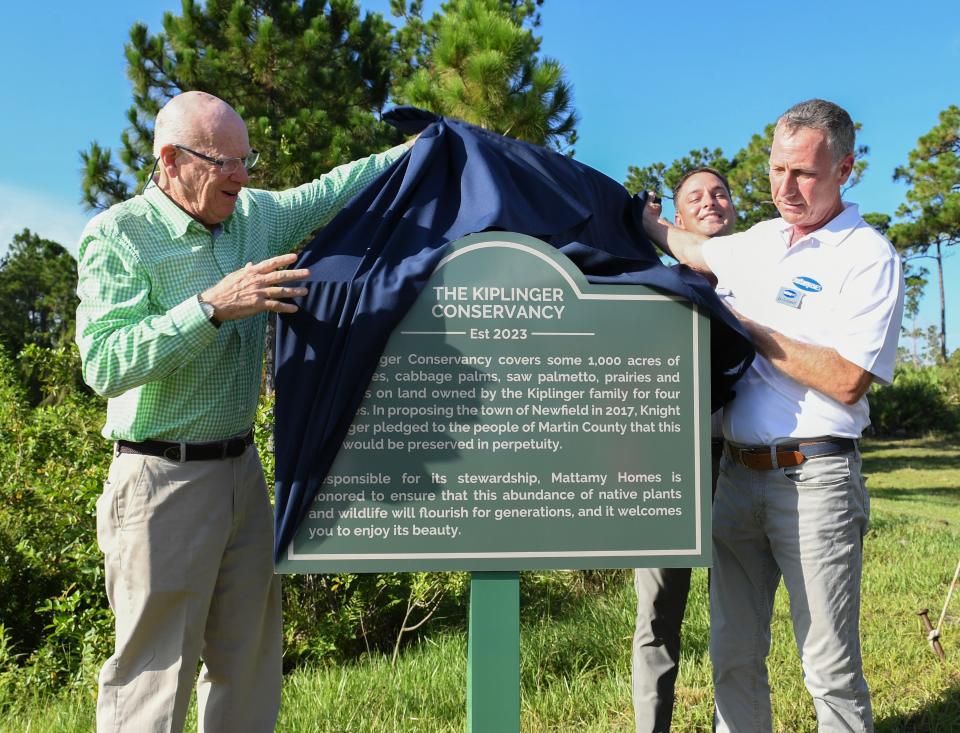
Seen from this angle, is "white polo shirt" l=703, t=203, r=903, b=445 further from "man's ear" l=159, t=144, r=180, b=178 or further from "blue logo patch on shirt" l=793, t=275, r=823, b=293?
"man's ear" l=159, t=144, r=180, b=178

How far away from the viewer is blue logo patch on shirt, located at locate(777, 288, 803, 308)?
228 centimetres

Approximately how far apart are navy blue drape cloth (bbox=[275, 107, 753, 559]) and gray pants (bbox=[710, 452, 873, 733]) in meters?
0.34

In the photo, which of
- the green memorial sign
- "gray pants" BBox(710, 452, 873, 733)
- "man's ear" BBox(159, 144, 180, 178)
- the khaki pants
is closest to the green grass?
"gray pants" BBox(710, 452, 873, 733)

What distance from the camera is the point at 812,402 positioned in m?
2.24

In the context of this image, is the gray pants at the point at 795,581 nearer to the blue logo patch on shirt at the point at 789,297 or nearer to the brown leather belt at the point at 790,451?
the brown leather belt at the point at 790,451

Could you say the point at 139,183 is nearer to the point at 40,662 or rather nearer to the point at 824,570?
the point at 40,662

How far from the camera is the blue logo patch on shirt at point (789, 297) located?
2275 mm

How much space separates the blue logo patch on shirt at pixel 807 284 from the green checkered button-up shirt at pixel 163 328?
4.07ft

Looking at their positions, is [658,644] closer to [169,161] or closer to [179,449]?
[179,449]

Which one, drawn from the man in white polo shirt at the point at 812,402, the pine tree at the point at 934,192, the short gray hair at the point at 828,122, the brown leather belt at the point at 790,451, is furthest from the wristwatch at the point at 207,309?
the pine tree at the point at 934,192

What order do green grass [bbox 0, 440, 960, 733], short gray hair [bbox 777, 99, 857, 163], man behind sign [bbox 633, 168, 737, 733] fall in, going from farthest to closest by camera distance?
green grass [bbox 0, 440, 960, 733]
man behind sign [bbox 633, 168, 737, 733]
short gray hair [bbox 777, 99, 857, 163]

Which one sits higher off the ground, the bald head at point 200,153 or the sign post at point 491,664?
the bald head at point 200,153

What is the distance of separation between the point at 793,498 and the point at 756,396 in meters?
0.31

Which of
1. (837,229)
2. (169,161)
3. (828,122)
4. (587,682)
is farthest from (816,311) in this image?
(587,682)
